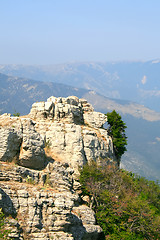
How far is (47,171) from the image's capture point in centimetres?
3441

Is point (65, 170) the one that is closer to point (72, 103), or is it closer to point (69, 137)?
point (69, 137)

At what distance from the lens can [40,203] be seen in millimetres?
26625

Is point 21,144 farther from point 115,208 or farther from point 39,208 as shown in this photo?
point 115,208

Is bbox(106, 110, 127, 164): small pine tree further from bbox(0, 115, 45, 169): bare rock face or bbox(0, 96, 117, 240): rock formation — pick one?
bbox(0, 115, 45, 169): bare rock face

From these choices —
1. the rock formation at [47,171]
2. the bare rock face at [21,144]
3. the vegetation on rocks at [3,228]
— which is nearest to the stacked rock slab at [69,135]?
the rock formation at [47,171]

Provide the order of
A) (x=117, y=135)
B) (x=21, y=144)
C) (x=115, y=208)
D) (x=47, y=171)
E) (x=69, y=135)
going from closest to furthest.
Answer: (x=21, y=144) → (x=47, y=171) → (x=115, y=208) → (x=69, y=135) → (x=117, y=135)

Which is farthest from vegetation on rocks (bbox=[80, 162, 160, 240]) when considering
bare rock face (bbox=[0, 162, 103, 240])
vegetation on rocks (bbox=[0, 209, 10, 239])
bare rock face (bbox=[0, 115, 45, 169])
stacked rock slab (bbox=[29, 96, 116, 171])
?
vegetation on rocks (bbox=[0, 209, 10, 239])

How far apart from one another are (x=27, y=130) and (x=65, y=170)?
665 centimetres

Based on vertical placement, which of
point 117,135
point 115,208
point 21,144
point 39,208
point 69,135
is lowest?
point 115,208

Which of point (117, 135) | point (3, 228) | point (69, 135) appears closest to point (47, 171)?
point (3, 228)

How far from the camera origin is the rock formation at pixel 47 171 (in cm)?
2545

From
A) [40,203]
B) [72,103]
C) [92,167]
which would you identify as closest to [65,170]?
[92,167]

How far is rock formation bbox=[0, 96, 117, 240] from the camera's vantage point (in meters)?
25.5

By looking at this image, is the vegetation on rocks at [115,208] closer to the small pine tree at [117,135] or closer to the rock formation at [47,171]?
the rock formation at [47,171]
